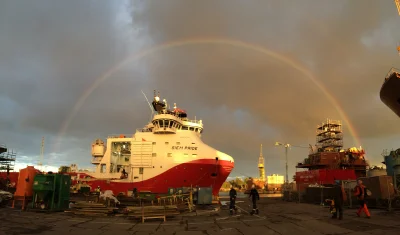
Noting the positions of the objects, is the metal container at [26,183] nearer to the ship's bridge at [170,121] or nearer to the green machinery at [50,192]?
the green machinery at [50,192]

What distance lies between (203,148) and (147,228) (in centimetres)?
2674

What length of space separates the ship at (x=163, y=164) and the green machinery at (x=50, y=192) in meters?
18.0

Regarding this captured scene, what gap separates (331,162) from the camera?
65125mm

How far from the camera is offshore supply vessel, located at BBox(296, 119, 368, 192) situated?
53812 mm

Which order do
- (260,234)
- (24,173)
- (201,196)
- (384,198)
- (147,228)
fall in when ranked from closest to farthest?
(260,234) < (147,228) < (384,198) < (24,173) < (201,196)

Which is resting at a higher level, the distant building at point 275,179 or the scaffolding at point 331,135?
the scaffolding at point 331,135

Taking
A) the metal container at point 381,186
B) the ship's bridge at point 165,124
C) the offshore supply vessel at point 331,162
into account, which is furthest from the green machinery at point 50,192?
the offshore supply vessel at point 331,162

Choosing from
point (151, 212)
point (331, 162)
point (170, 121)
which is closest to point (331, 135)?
point (331, 162)

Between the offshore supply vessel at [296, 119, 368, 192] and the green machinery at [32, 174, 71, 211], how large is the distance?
119ft

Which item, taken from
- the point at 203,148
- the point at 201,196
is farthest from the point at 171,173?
the point at 201,196

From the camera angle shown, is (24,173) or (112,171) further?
(112,171)

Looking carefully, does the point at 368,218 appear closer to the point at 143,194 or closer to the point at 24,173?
the point at 143,194

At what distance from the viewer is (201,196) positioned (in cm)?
2450

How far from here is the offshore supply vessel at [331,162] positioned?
53812mm
